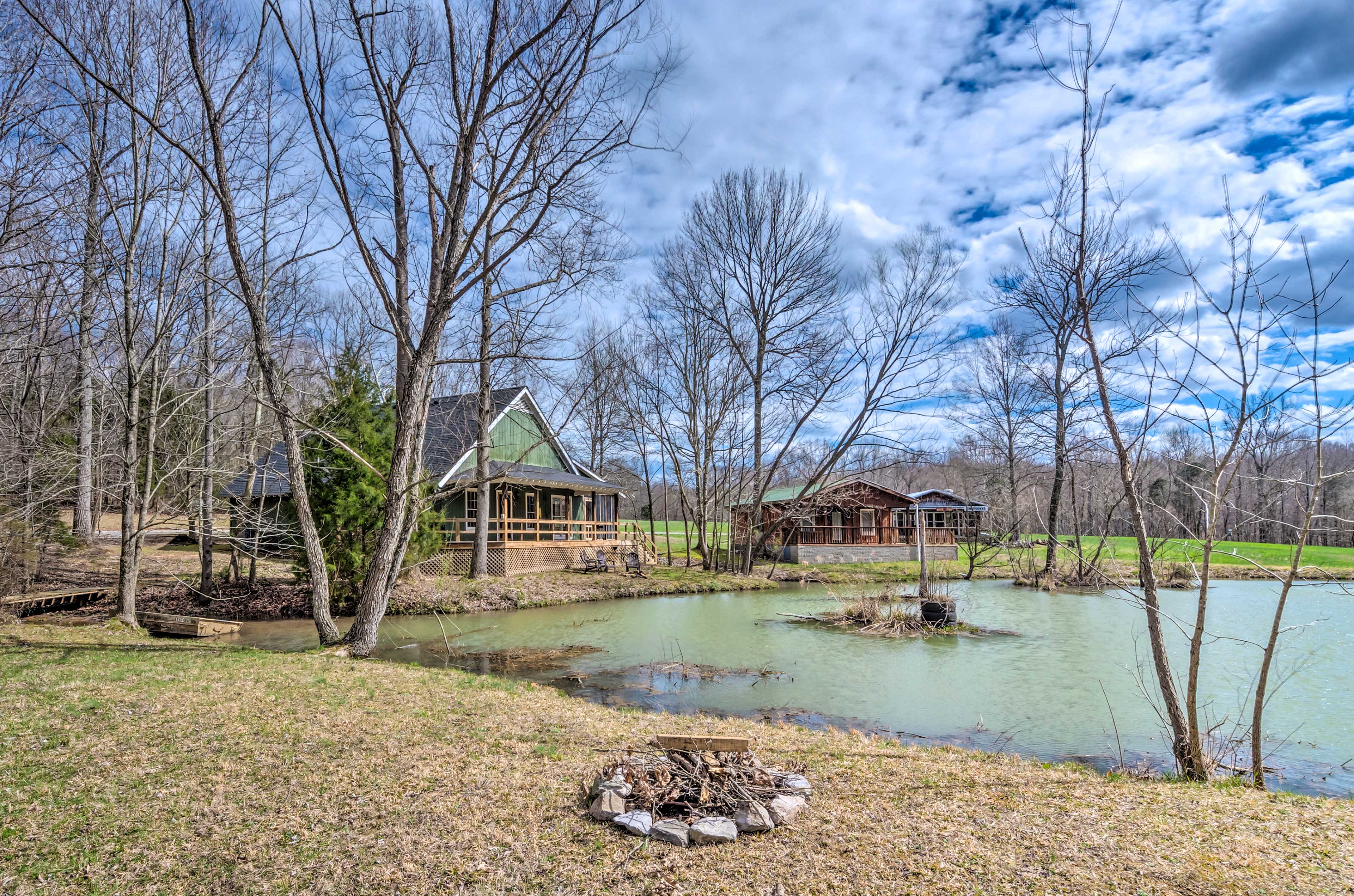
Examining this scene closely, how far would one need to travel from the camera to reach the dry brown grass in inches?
137

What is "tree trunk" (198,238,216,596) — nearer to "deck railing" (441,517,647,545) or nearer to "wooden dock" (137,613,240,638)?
"wooden dock" (137,613,240,638)

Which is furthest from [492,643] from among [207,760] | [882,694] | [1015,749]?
[1015,749]

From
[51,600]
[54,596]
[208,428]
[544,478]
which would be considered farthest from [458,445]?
[54,596]

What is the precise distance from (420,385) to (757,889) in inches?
319

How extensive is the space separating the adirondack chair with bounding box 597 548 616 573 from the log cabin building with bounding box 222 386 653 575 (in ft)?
2.39

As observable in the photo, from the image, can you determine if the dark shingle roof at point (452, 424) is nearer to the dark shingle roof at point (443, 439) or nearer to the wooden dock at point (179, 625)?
the dark shingle roof at point (443, 439)

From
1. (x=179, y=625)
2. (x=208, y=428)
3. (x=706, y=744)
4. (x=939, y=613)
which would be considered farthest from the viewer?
(x=208, y=428)

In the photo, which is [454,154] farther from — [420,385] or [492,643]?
[492,643]

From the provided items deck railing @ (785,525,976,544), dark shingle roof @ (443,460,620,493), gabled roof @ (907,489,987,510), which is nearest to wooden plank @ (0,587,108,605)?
dark shingle roof @ (443,460,620,493)

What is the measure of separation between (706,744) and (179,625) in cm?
1081

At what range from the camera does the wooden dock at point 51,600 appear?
475 inches

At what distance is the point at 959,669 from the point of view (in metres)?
10.9

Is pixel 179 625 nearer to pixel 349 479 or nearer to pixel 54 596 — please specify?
pixel 54 596

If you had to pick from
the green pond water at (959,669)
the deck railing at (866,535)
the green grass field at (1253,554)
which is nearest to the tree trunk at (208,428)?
the green pond water at (959,669)
